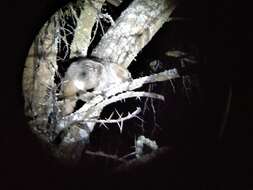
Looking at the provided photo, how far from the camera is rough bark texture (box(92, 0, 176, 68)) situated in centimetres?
304

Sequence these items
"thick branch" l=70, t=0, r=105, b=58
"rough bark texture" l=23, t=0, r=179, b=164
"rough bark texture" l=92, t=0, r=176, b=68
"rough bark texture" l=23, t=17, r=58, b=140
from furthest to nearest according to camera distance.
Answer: "thick branch" l=70, t=0, r=105, b=58 < "rough bark texture" l=92, t=0, r=176, b=68 < "rough bark texture" l=23, t=17, r=58, b=140 < "rough bark texture" l=23, t=0, r=179, b=164

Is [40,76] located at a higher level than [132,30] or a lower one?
lower

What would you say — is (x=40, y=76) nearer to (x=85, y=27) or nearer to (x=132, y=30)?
(x=85, y=27)

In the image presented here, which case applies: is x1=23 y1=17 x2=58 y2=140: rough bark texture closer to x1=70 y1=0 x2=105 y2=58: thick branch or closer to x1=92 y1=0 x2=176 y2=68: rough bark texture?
x1=70 y1=0 x2=105 y2=58: thick branch

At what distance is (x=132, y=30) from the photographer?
10.1ft

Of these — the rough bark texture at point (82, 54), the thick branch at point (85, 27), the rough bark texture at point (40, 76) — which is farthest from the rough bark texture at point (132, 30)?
the rough bark texture at point (40, 76)

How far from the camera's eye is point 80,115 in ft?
8.88

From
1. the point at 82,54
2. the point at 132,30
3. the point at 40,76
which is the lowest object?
the point at 40,76

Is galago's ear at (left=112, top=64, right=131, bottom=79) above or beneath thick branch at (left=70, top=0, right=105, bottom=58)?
beneath

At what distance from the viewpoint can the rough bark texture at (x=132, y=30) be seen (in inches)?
120

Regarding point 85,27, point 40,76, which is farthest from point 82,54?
point 40,76

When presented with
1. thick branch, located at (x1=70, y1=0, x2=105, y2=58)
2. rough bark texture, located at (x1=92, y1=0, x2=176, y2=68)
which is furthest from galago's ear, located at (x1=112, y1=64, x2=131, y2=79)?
thick branch, located at (x1=70, y1=0, x2=105, y2=58)

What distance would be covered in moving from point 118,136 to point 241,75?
1745 millimetres

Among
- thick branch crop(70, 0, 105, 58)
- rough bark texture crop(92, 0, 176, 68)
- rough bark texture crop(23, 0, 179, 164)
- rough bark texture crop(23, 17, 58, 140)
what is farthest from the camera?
thick branch crop(70, 0, 105, 58)
